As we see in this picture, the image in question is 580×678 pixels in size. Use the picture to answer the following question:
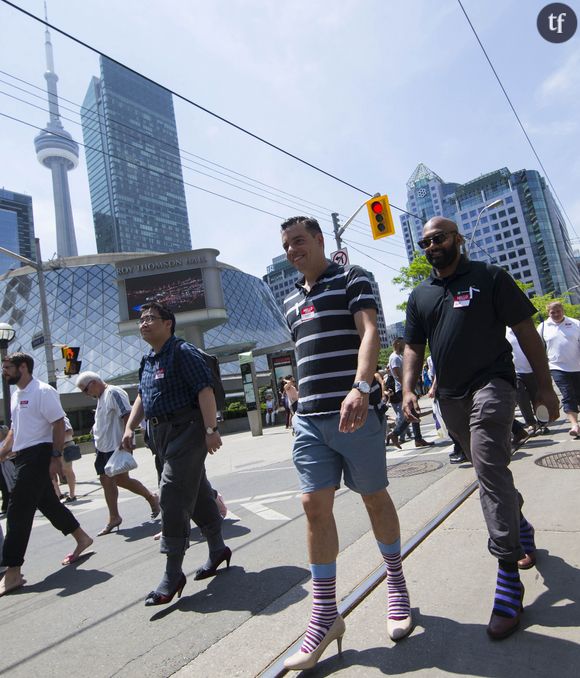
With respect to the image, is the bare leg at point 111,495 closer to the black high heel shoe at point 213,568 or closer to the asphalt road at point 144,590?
the asphalt road at point 144,590

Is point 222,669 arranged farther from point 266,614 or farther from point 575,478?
point 575,478

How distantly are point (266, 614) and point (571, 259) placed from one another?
16581cm

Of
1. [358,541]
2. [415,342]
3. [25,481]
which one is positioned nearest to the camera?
[415,342]

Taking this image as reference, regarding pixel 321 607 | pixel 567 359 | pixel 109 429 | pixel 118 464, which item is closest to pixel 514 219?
pixel 567 359

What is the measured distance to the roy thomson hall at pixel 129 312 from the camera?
40188mm

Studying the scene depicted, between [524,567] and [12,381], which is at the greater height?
[12,381]

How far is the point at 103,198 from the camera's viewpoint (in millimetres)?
164000

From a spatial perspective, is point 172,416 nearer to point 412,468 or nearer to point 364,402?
point 364,402

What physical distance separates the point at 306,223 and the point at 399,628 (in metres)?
2.04

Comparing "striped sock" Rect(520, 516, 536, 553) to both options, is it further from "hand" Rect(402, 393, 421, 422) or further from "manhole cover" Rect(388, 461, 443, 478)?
"manhole cover" Rect(388, 461, 443, 478)

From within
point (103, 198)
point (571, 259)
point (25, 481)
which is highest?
point (103, 198)

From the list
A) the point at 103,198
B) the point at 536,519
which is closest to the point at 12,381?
the point at 536,519

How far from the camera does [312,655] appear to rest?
207cm

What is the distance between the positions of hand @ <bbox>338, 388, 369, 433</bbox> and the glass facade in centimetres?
5504
